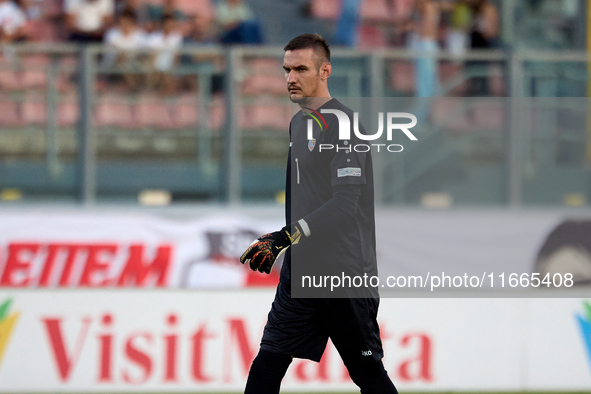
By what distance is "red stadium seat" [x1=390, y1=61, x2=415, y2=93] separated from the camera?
18.4 ft

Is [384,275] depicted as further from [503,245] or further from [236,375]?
[236,375]

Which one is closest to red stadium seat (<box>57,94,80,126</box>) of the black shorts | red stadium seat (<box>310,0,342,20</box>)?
red stadium seat (<box>310,0,342,20</box>)

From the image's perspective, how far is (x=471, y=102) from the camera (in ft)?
18.5

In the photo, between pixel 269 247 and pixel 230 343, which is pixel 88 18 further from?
pixel 269 247

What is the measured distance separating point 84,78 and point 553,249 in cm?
365

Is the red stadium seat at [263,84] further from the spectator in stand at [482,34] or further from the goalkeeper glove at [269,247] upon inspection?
the goalkeeper glove at [269,247]

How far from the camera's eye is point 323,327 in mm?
3279

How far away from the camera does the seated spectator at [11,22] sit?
6240 millimetres

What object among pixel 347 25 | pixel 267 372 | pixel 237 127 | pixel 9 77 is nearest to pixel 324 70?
pixel 267 372

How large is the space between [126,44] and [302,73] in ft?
10.6

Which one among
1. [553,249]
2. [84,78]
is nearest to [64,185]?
[84,78]

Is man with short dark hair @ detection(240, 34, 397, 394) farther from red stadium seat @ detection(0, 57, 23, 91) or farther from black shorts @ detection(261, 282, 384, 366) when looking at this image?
red stadium seat @ detection(0, 57, 23, 91)

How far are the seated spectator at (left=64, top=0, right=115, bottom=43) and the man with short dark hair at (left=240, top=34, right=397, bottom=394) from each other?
11.4 ft

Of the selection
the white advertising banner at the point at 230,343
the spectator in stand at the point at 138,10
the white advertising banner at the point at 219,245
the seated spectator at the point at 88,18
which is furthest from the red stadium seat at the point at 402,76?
the seated spectator at the point at 88,18
